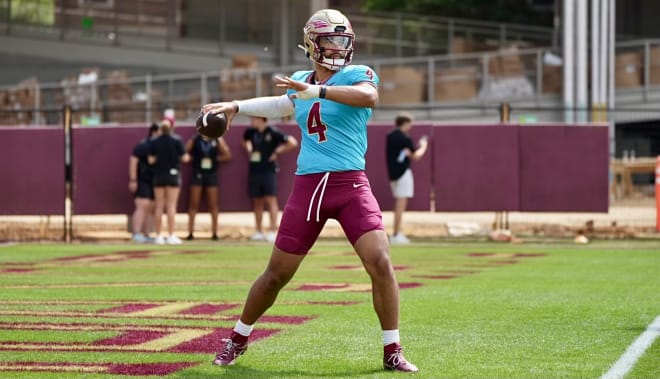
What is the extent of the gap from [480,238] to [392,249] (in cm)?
370

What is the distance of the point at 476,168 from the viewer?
2362 cm

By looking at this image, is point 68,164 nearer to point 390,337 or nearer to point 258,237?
point 258,237

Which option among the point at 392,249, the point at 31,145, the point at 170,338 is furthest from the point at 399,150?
the point at 170,338

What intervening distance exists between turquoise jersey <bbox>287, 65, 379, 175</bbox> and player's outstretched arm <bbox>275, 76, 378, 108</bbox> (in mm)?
187

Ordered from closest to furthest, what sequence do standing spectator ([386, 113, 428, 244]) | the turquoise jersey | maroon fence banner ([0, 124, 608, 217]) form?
the turquoise jersey, standing spectator ([386, 113, 428, 244]), maroon fence banner ([0, 124, 608, 217])

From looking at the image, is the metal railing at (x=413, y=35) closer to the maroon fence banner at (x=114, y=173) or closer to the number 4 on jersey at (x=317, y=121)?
the maroon fence banner at (x=114, y=173)

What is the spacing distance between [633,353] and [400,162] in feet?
43.7

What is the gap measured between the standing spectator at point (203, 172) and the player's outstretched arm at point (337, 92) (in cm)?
1477

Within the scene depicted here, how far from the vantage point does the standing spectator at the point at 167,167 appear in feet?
70.8

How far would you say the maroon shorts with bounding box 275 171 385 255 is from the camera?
812 centimetres

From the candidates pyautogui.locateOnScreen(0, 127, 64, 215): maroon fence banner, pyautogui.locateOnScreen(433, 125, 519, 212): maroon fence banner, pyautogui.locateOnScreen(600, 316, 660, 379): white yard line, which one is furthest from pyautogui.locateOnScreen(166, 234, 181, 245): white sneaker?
Result: pyautogui.locateOnScreen(600, 316, 660, 379): white yard line

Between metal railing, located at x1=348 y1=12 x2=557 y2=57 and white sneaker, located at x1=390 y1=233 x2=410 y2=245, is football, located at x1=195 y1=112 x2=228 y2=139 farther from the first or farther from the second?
metal railing, located at x1=348 y1=12 x2=557 y2=57

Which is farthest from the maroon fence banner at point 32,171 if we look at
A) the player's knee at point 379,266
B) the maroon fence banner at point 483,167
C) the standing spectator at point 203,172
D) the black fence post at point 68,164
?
the player's knee at point 379,266

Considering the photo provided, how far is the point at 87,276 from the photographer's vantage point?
15305 millimetres
